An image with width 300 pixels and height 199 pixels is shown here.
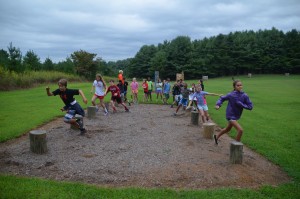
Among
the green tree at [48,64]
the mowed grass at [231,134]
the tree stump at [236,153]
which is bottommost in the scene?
the mowed grass at [231,134]

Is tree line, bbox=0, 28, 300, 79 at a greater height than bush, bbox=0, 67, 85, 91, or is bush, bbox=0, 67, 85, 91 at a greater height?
tree line, bbox=0, 28, 300, 79

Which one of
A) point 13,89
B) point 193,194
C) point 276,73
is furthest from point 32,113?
point 276,73

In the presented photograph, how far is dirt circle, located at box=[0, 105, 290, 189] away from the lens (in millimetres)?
6139

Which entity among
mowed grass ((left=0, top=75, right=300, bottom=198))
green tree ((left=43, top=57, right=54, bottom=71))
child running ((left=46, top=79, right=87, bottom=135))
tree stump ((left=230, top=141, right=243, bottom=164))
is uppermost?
green tree ((left=43, top=57, right=54, bottom=71))

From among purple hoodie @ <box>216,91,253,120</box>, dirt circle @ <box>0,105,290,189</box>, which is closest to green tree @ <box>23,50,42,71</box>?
dirt circle @ <box>0,105,290,189</box>

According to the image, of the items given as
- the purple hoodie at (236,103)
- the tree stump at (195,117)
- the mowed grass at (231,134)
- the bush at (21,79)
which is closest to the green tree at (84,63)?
the bush at (21,79)

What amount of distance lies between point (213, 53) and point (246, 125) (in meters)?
70.0

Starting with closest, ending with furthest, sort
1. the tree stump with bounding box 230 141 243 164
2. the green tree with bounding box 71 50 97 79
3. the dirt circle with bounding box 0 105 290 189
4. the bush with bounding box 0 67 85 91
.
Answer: the dirt circle with bounding box 0 105 290 189
the tree stump with bounding box 230 141 243 164
the bush with bounding box 0 67 85 91
the green tree with bounding box 71 50 97 79

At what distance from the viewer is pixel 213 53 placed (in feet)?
261

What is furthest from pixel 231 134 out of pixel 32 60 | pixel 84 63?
pixel 84 63

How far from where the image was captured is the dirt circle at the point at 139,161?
6.14m

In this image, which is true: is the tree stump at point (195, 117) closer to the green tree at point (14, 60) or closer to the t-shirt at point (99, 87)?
the t-shirt at point (99, 87)

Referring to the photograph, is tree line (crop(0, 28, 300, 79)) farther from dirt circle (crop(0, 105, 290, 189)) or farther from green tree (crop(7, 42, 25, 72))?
dirt circle (crop(0, 105, 290, 189))

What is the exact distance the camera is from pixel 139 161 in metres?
7.23
